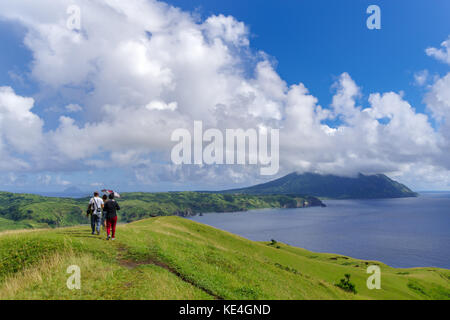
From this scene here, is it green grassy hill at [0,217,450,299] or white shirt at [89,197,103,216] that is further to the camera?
white shirt at [89,197,103,216]

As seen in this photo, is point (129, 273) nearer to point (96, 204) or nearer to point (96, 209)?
point (96, 209)

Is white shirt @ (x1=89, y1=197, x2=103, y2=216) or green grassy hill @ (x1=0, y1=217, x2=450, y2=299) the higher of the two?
white shirt @ (x1=89, y1=197, x2=103, y2=216)

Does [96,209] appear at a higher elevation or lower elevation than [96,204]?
lower

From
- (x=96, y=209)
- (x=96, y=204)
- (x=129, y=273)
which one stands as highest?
(x=96, y=204)

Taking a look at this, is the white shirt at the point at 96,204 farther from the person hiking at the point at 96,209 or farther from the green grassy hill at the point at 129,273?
the green grassy hill at the point at 129,273

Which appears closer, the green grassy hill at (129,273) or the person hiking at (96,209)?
the green grassy hill at (129,273)

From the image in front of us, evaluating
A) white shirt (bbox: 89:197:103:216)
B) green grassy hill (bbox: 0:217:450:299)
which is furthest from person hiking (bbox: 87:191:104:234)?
green grassy hill (bbox: 0:217:450:299)

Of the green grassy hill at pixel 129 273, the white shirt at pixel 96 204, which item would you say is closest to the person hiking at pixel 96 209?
the white shirt at pixel 96 204

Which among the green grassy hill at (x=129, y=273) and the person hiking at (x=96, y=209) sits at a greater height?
the person hiking at (x=96, y=209)

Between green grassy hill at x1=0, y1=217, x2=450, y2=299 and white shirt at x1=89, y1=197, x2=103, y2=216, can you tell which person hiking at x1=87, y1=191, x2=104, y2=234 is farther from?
green grassy hill at x1=0, y1=217, x2=450, y2=299

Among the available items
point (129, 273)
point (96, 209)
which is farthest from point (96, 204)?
point (129, 273)
